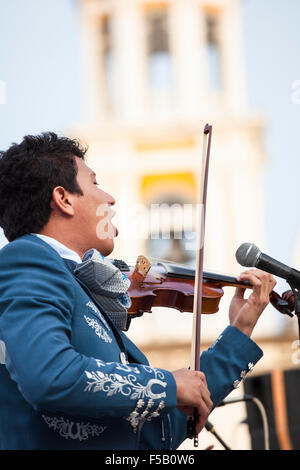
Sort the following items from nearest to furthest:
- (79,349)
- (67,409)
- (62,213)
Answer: (67,409) < (79,349) < (62,213)

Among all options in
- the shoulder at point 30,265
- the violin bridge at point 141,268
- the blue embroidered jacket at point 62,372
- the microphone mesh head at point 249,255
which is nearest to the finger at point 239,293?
the microphone mesh head at point 249,255

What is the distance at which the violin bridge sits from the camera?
281cm

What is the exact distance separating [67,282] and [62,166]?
43 centimetres

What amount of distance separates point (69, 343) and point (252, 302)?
73cm

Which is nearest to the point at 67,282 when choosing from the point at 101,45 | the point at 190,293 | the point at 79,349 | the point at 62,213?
the point at 79,349

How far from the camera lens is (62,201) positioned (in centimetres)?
216

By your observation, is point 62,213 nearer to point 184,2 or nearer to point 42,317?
point 42,317

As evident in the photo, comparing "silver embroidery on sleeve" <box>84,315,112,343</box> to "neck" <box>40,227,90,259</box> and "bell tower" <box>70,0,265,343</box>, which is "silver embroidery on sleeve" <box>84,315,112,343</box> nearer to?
"neck" <box>40,227,90,259</box>

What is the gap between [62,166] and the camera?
2.21 metres

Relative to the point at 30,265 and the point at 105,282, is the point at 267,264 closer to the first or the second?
the point at 105,282

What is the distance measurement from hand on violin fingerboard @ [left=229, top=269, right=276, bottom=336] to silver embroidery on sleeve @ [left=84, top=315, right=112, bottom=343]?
48cm

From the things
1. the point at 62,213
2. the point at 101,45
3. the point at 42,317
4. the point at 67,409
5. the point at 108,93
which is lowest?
the point at 67,409

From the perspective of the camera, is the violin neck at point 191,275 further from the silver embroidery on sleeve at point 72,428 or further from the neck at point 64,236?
the silver embroidery on sleeve at point 72,428

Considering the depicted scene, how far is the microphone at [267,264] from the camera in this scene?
2402 mm
